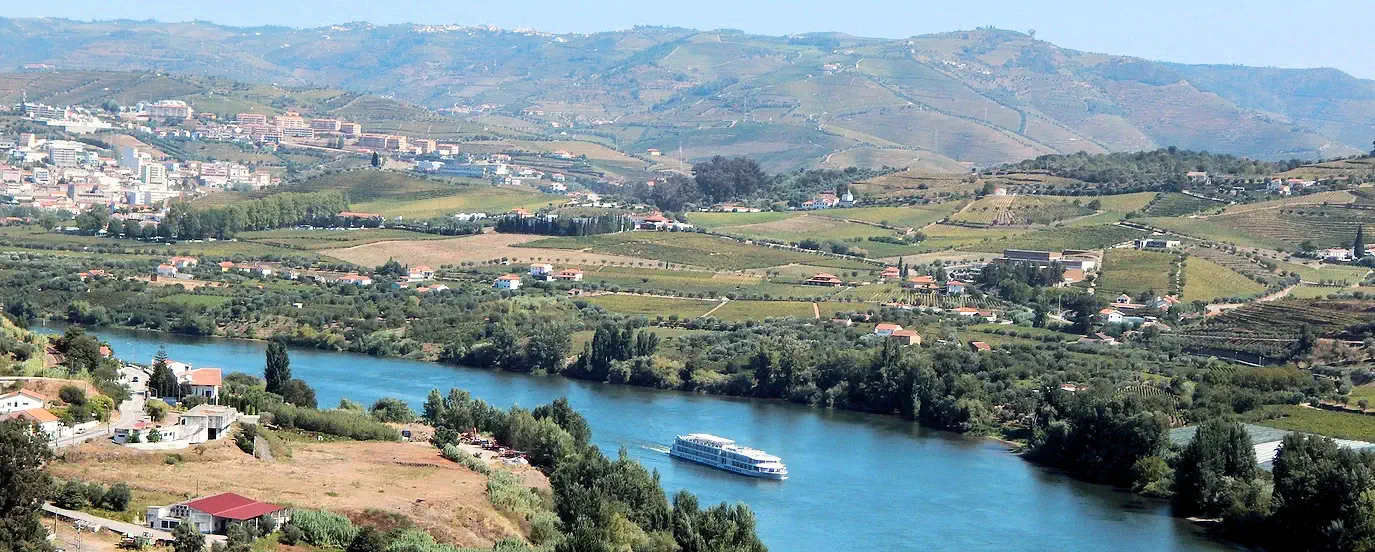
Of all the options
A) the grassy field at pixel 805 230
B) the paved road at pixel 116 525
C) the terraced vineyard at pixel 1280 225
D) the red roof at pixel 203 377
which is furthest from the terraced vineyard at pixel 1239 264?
the paved road at pixel 116 525

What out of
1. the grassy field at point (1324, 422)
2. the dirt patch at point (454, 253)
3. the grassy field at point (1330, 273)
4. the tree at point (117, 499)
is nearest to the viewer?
the tree at point (117, 499)

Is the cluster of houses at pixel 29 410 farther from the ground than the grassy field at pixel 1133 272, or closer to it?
closer to it

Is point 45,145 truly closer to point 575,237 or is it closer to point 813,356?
point 575,237

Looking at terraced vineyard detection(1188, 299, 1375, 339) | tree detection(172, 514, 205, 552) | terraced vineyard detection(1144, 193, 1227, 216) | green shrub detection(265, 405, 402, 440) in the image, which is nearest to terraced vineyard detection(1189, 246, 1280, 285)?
terraced vineyard detection(1188, 299, 1375, 339)

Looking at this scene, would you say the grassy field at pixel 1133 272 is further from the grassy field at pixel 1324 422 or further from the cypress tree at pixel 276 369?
the cypress tree at pixel 276 369

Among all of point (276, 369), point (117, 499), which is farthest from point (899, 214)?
point (117, 499)

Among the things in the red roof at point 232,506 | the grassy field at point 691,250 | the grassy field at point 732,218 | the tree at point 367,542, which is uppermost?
the grassy field at point 732,218

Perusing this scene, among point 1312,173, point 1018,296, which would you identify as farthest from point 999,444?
point 1312,173
